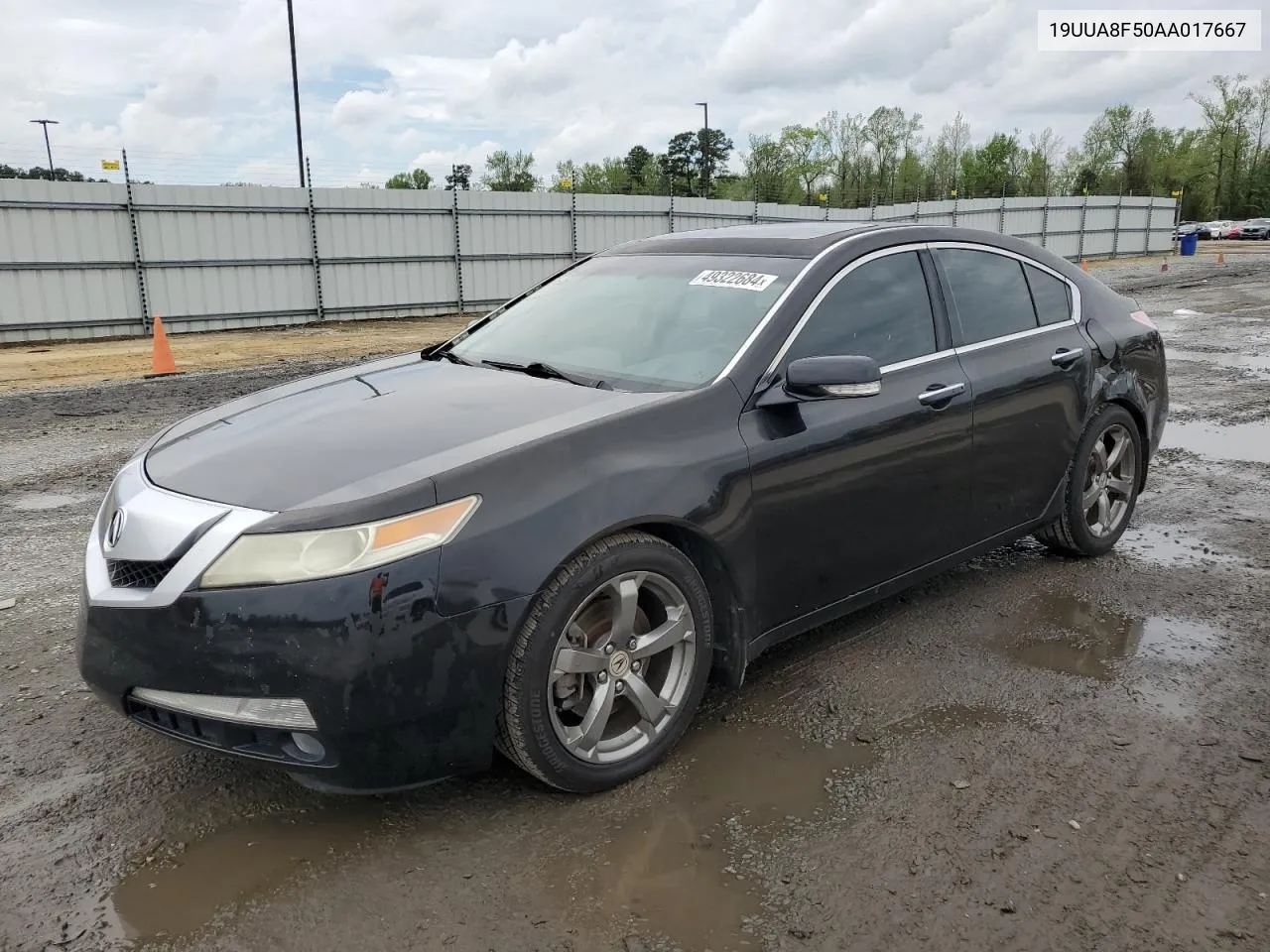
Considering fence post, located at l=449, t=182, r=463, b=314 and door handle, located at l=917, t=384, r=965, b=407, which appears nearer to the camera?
door handle, located at l=917, t=384, r=965, b=407

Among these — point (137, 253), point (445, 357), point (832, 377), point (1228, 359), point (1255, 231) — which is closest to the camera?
point (832, 377)

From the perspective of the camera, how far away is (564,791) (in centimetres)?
284

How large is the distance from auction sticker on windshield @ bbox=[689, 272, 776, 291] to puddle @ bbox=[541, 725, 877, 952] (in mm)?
1562

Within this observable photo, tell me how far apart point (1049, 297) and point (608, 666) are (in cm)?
298

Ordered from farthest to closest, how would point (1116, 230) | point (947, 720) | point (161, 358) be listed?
point (1116, 230), point (161, 358), point (947, 720)

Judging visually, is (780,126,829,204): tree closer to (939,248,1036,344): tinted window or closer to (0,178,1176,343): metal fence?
(0,178,1176,343): metal fence

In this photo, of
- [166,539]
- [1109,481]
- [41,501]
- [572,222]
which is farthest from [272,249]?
[166,539]

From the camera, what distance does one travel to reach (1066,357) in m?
4.44

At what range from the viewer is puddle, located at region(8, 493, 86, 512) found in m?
6.09

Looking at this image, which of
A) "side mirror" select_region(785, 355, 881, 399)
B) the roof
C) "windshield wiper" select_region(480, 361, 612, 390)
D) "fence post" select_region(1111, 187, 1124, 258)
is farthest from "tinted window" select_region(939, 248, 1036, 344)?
"fence post" select_region(1111, 187, 1124, 258)

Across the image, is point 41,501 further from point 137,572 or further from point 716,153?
point 716,153

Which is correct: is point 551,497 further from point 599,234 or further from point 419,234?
point 599,234

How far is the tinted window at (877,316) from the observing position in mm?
3543

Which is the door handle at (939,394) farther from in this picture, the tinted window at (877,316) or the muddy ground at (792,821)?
the muddy ground at (792,821)
